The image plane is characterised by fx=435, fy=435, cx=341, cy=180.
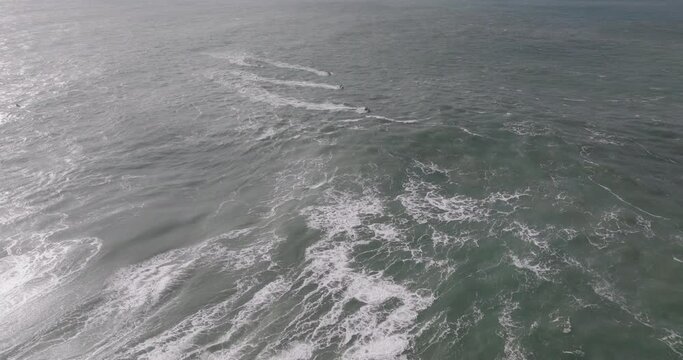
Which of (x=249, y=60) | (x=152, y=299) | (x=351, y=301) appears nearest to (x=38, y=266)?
(x=152, y=299)

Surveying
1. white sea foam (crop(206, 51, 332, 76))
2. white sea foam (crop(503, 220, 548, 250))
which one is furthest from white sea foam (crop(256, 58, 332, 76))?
white sea foam (crop(503, 220, 548, 250))

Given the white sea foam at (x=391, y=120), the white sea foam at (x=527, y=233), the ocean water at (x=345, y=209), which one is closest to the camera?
the ocean water at (x=345, y=209)

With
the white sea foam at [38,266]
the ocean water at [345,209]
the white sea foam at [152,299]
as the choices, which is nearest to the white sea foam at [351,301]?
the ocean water at [345,209]

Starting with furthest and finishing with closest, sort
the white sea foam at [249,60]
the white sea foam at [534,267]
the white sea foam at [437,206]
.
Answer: the white sea foam at [249,60] → the white sea foam at [437,206] → the white sea foam at [534,267]

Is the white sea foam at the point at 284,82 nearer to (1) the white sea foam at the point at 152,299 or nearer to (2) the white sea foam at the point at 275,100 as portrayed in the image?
→ (2) the white sea foam at the point at 275,100

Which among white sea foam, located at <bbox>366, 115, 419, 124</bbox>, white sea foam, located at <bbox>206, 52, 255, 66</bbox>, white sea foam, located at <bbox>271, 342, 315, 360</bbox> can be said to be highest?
white sea foam, located at <bbox>206, 52, 255, 66</bbox>

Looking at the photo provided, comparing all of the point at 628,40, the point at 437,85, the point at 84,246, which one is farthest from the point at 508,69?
the point at 84,246

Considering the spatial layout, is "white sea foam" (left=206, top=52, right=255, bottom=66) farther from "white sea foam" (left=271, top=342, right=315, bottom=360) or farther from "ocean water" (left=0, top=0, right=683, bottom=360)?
→ "white sea foam" (left=271, top=342, right=315, bottom=360)

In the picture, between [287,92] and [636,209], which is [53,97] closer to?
[287,92]
